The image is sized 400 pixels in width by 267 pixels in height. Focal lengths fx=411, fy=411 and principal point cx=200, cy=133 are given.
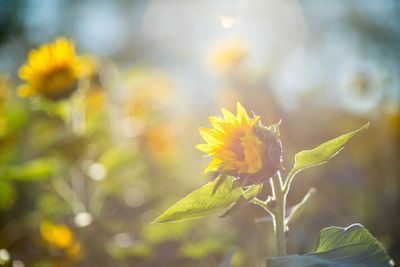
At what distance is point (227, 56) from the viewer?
2.43 meters

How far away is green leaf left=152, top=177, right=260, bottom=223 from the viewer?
0.60m

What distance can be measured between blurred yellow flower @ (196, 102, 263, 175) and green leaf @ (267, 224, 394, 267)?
14 centimetres

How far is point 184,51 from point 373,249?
1023cm

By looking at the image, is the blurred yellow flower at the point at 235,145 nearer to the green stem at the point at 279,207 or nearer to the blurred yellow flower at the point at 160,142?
the green stem at the point at 279,207

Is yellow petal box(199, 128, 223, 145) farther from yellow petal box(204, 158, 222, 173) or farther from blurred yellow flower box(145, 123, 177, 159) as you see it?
blurred yellow flower box(145, 123, 177, 159)

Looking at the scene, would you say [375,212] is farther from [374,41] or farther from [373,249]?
[374,41]

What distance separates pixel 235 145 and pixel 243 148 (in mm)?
13

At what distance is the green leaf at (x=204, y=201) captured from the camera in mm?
600

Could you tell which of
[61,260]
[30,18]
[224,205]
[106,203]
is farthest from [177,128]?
[30,18]

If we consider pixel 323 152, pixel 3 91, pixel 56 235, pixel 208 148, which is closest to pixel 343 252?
pixel 323 152

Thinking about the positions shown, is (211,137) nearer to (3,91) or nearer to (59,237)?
(59,237)

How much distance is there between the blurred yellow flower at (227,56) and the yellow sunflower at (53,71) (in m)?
0.94

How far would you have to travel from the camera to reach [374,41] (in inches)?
246

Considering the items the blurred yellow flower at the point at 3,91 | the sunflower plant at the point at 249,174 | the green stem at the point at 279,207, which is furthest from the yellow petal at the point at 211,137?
the blurred yellow flower at the point at 3,91
